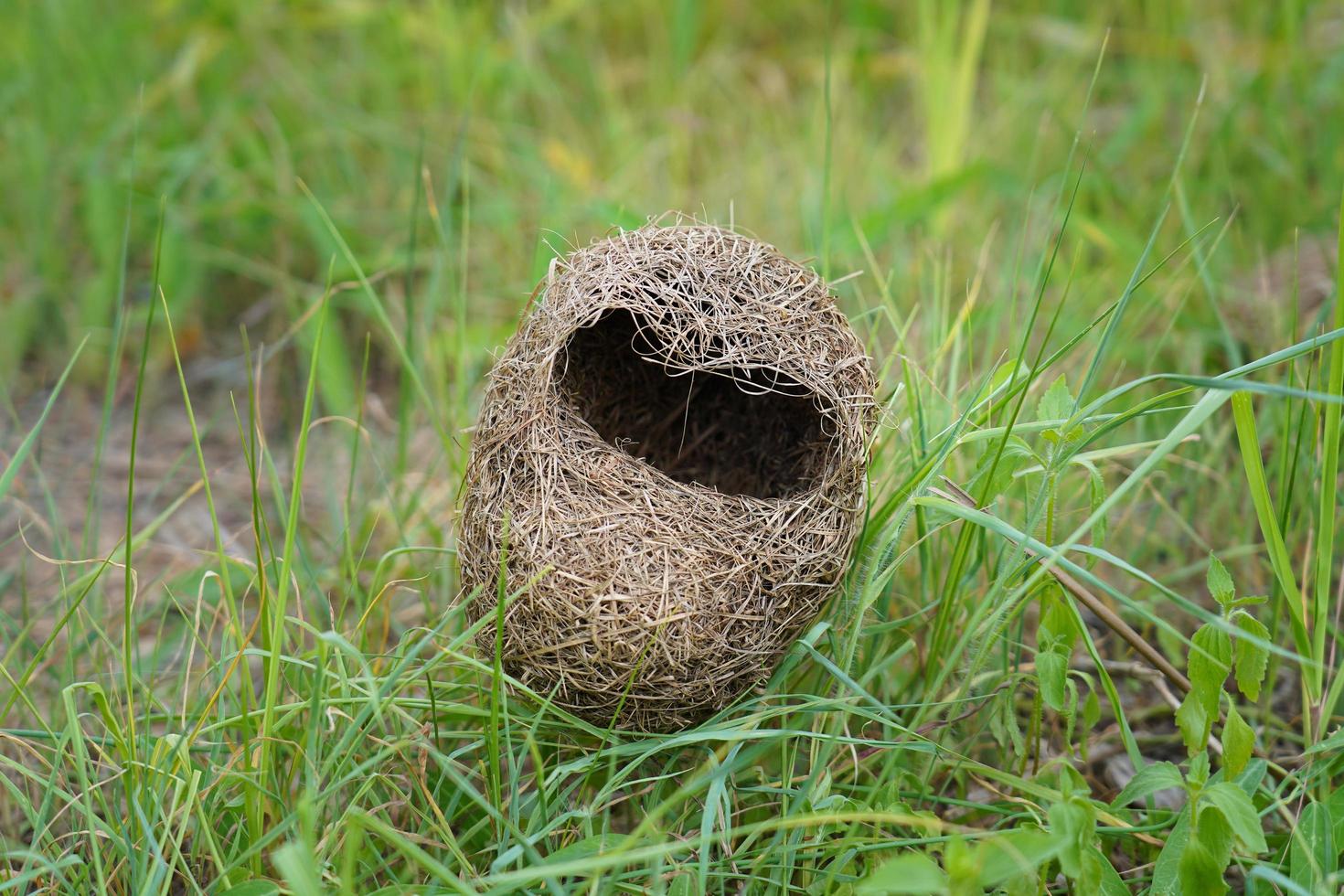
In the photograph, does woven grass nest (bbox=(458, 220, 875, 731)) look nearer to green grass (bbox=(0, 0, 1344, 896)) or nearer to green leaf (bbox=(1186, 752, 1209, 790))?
green grass (bbox=(0, 0, 1344, 896))

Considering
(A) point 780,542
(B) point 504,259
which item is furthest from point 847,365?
(B) point 504,259

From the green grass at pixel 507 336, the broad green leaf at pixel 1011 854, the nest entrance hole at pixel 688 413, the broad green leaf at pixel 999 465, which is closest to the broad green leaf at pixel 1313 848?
the green grass at pixel 507 336

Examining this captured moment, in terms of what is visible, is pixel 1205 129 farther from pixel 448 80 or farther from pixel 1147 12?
pixel 448 80

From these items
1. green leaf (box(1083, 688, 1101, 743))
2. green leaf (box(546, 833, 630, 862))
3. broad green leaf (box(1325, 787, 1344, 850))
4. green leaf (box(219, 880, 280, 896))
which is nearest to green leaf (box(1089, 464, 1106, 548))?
green leaf (box(1083, 688, 1101, 743))

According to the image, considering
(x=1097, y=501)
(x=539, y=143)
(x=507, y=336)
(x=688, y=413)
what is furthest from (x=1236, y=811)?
(x=539, y=143)

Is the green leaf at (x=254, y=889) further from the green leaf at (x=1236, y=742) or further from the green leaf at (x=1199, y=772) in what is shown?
the green leaf at (x=1236, y=742)

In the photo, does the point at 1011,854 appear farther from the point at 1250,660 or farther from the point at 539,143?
the point at 539,143
